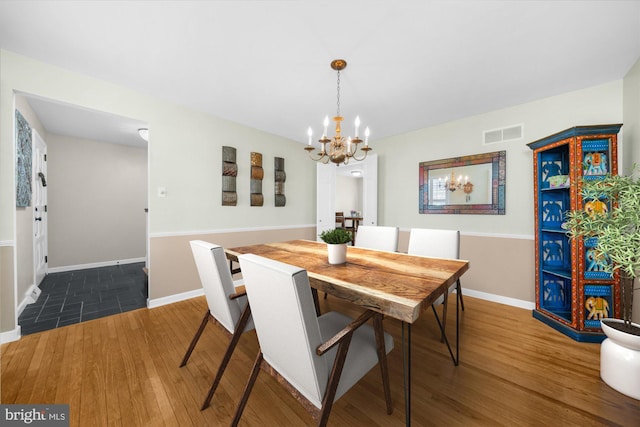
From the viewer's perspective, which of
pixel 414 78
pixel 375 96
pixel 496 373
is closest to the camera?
pixel 496 373

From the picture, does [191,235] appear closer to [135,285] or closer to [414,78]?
[135,285]

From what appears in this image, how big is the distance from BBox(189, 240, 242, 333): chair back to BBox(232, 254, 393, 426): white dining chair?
0.38 m

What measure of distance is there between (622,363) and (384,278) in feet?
A: 5.46

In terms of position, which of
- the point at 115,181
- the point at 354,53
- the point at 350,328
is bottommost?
the point at 350,328

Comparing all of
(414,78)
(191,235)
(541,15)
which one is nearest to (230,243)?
(191,235)

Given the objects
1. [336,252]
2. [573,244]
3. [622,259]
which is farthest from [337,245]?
[573,244]

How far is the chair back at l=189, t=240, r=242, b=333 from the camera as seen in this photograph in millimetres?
1397

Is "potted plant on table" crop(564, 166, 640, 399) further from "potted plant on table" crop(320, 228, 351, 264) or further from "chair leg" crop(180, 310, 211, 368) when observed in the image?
"chair leg" crop(180, 310, 211, 368)

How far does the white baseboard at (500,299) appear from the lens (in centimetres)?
278

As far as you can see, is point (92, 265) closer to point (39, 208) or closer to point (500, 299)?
point (39, 208)

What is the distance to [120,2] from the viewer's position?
1.49 m

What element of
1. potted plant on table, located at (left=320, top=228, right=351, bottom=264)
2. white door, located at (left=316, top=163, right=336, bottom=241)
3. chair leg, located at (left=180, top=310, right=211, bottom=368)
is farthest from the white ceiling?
chair leg, located at (left=180, top=310, right=211, bottom=368)

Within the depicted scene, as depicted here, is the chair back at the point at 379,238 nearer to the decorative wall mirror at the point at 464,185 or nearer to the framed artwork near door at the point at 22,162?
the decorative wall mirror at the point at 464,185

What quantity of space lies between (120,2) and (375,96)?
2.26 metres
